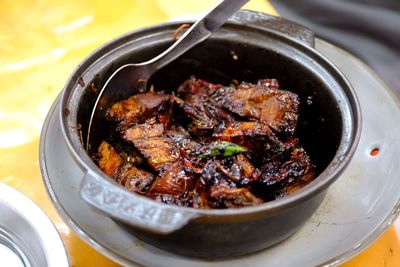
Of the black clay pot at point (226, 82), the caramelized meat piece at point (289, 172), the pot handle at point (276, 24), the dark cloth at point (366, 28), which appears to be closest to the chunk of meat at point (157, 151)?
the black clay pot at point (226, 82)

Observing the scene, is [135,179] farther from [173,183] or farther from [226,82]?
[226,82]

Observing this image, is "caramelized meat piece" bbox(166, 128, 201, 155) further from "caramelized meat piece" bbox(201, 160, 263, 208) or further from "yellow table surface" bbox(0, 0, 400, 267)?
"yellow table surface" bbox(0, 0, 400, 267)

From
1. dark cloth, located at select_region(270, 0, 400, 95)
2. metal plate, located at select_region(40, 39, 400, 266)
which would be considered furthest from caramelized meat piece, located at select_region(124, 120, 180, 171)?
dark cloth, located at select_region(270, 0, 400, 95)

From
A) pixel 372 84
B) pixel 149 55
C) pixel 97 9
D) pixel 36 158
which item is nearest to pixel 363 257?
pixel 372 84

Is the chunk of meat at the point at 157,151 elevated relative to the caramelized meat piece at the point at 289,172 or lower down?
lower down

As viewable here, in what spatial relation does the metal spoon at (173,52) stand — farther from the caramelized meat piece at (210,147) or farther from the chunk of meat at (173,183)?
the chunk of meat at (173,183)

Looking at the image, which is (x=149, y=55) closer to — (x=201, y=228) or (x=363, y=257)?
(x=201, y=228)
